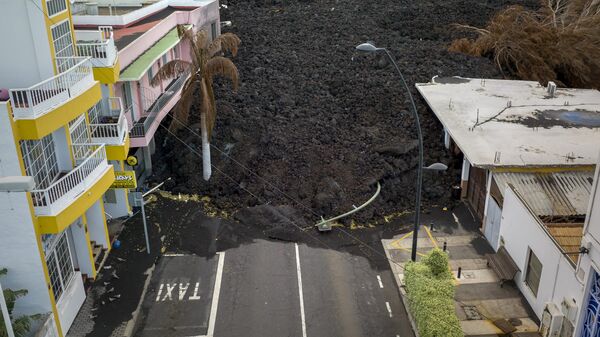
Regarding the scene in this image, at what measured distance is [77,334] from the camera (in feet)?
60.1

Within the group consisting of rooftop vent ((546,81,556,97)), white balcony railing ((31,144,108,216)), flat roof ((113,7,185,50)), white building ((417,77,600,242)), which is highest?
flat roof ((113,7,185,50))

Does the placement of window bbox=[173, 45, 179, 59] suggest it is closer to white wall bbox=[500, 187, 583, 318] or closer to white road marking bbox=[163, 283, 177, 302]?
white road marking bbox=[163, 283, 177, 302]

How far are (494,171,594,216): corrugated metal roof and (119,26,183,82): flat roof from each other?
1590cm

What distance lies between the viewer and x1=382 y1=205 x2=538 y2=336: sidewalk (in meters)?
18.7

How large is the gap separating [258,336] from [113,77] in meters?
10.7

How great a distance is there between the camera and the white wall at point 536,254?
17062 mm

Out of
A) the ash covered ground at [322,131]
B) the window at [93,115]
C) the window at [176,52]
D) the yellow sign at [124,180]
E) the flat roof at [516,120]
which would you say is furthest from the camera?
the window at [176,52]

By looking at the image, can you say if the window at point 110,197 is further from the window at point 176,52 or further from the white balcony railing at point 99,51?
the window at point 176,52

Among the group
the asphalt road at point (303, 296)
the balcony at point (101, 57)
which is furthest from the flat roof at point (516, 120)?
the balcony at point (101, 57)

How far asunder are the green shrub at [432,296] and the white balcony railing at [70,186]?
11050mm

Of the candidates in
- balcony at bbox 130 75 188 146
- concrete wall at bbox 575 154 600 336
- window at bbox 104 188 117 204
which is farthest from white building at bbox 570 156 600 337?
window at bbox 104 188 117 204

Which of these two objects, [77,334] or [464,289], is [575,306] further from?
[77,334]

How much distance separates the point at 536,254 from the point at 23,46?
18.0 meters

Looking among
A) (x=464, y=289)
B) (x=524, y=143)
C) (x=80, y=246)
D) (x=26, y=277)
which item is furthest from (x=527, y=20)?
(x=26, y=277)
